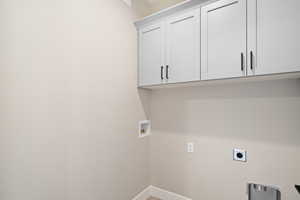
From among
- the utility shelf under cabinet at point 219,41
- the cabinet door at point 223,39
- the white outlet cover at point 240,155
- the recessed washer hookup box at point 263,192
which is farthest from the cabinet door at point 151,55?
the recessed washer hookup box at point 263,192

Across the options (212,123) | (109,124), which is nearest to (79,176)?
(109,124)

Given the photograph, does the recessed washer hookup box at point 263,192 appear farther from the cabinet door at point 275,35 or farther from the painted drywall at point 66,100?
the painted drywall at point 66,100

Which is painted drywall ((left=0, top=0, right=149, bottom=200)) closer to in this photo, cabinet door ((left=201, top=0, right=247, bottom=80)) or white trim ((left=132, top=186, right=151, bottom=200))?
white trim ((left=132, top=186, right=151, bottom=200))

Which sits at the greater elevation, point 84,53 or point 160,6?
point 160,6

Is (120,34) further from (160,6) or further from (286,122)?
(286,122)

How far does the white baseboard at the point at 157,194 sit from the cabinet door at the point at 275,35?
1945 millimetres

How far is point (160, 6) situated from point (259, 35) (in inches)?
63.0

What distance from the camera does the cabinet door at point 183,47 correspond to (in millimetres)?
1714

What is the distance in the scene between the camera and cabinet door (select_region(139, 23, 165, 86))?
197 cm

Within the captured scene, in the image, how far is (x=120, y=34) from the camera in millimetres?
1895

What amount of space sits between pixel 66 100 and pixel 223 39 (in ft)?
5.36

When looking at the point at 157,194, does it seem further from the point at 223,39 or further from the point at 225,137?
the point at 223,39

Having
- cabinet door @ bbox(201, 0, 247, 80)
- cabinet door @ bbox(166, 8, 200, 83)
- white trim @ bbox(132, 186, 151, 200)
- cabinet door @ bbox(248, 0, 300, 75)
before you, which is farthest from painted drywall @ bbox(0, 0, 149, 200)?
cabinet door @ bbox(248, 0, 300, 75)

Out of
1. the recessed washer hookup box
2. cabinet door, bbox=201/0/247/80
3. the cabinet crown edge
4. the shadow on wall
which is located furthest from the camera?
the cabinet crown edge
